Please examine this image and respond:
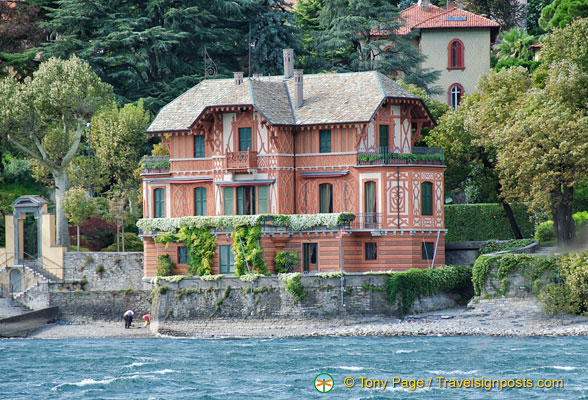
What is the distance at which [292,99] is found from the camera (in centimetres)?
7012

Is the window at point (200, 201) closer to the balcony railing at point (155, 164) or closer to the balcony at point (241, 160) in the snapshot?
the balcony railing at point (155, 164)

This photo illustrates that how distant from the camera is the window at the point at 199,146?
70.2 metres

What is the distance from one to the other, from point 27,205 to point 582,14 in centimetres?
3155

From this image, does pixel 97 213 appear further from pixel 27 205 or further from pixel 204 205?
pixel 204 205

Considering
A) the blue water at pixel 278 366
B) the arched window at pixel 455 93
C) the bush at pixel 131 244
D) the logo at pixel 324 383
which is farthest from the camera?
the arched window at pixel 455 93

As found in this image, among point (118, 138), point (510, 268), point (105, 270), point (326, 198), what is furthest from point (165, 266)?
point (510, 268)

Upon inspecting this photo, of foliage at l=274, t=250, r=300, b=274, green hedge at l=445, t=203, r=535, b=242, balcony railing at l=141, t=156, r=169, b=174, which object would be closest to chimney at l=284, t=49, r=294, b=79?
balcony railing at l=141, t=156, r=169, b=174

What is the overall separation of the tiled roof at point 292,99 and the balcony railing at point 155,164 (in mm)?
2017

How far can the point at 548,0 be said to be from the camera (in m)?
101

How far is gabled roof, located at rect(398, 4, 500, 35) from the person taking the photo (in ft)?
304

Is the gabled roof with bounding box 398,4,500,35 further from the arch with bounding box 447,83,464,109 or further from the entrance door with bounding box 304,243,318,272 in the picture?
the entrance door with bounding box 304,243,318,272

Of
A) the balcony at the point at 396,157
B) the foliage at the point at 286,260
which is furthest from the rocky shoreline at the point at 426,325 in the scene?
the balcony at the point at 396,157

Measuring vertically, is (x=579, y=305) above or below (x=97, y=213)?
below

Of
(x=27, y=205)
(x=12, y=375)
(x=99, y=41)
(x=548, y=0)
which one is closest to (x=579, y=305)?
(x=12, y=375)
